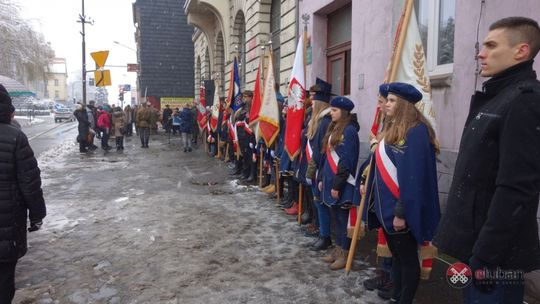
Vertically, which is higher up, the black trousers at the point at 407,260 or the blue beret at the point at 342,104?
the blue beret at the point at 342,104

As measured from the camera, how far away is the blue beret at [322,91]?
5.20 m

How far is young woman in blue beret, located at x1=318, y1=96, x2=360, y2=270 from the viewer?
429 centimetres

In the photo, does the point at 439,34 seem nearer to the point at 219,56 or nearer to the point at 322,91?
the point at 322,91

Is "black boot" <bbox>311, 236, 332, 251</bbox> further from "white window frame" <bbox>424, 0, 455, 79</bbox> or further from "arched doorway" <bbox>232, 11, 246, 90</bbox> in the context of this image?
"arched doorway" <bbox>232, 11, 246, 90</bbox>

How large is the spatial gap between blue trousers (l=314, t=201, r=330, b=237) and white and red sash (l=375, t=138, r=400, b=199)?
1758mm

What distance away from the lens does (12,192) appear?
10.0ft

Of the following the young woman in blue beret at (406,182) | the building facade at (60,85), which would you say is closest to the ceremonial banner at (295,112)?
the young woman in blue beret at (406,182)

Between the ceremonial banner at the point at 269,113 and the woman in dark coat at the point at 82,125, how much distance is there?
9.82 metres

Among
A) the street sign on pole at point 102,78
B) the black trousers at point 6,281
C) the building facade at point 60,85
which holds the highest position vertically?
the building facade at point 60,85

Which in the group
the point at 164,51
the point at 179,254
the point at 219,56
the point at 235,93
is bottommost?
the point at 179,254

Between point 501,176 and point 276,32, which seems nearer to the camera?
point 501,176

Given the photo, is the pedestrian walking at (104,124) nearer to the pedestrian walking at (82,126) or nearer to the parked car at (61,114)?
the pedestrian walking at (82,126)

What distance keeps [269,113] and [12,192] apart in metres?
4.78

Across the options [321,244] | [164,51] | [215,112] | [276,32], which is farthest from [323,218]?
[164,51]
